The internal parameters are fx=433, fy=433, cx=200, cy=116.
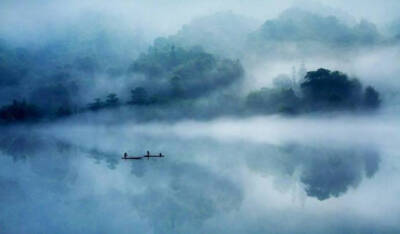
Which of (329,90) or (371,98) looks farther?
(371,98)

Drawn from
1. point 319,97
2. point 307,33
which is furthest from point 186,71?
point 307,33

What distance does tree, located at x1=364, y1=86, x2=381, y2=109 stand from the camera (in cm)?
4253

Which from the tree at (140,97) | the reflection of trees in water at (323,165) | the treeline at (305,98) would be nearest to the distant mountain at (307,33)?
the treeline at (305,98)

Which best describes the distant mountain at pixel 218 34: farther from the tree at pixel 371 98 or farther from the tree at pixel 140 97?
the tree at pixel 371 98

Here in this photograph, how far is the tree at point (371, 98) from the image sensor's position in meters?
42.5

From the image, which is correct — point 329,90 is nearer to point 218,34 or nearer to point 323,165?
point 323,165

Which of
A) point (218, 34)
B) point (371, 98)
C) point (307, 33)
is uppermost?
point (218, 34)

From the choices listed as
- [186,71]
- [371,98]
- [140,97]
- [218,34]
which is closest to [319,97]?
[371,98]

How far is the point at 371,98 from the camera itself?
42781 mm

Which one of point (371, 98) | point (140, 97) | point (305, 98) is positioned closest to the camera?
point (305, 98)

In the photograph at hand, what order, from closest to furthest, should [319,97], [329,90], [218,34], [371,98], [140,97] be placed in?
[329,90]
[319,97]
[371,98]
[140,97]
[218,34]

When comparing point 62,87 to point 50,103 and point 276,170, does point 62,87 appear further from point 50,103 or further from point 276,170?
point 276,170

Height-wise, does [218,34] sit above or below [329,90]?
above

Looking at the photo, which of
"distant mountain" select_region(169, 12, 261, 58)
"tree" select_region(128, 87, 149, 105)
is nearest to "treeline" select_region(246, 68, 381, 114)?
"tree" select_region(128, 87, 149, 105)
